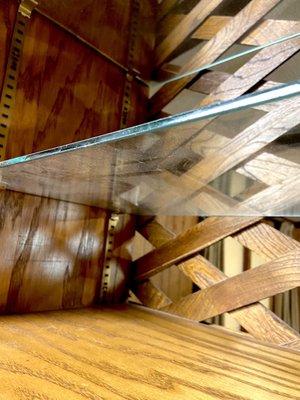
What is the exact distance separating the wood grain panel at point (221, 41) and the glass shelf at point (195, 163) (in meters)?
0.61

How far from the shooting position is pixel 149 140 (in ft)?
1.71

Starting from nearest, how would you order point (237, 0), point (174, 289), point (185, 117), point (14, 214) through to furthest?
1. point (185, 117)
2. point (14, 214)
3. point (237, 0)
4. point (174, 289)

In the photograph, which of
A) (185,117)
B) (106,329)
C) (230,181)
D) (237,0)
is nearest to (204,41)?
(237,0)

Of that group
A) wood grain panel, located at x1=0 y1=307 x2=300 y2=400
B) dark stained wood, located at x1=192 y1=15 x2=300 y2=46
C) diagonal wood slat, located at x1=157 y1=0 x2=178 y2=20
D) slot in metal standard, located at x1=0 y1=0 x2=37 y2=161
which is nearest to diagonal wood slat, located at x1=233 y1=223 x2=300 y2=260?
wood grain panel, located at x1=0 y1=307 x2=300 y2=400

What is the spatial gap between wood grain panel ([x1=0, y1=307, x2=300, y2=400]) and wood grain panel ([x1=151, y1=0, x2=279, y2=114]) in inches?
39.0

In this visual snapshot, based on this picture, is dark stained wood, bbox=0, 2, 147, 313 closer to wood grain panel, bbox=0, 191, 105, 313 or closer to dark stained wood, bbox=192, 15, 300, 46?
wood grain panel, bbox=0, 191, 105, 313

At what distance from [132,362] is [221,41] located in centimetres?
118

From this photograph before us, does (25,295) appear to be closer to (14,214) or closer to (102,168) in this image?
(14,214)

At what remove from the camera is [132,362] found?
2.08 feet

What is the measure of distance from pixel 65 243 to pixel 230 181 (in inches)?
25.8

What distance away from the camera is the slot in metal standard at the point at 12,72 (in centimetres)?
95

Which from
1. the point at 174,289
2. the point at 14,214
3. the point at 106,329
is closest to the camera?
the point at 106,329

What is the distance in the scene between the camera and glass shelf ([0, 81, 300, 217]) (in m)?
0.45

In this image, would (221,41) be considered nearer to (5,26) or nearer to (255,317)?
(5,26)
